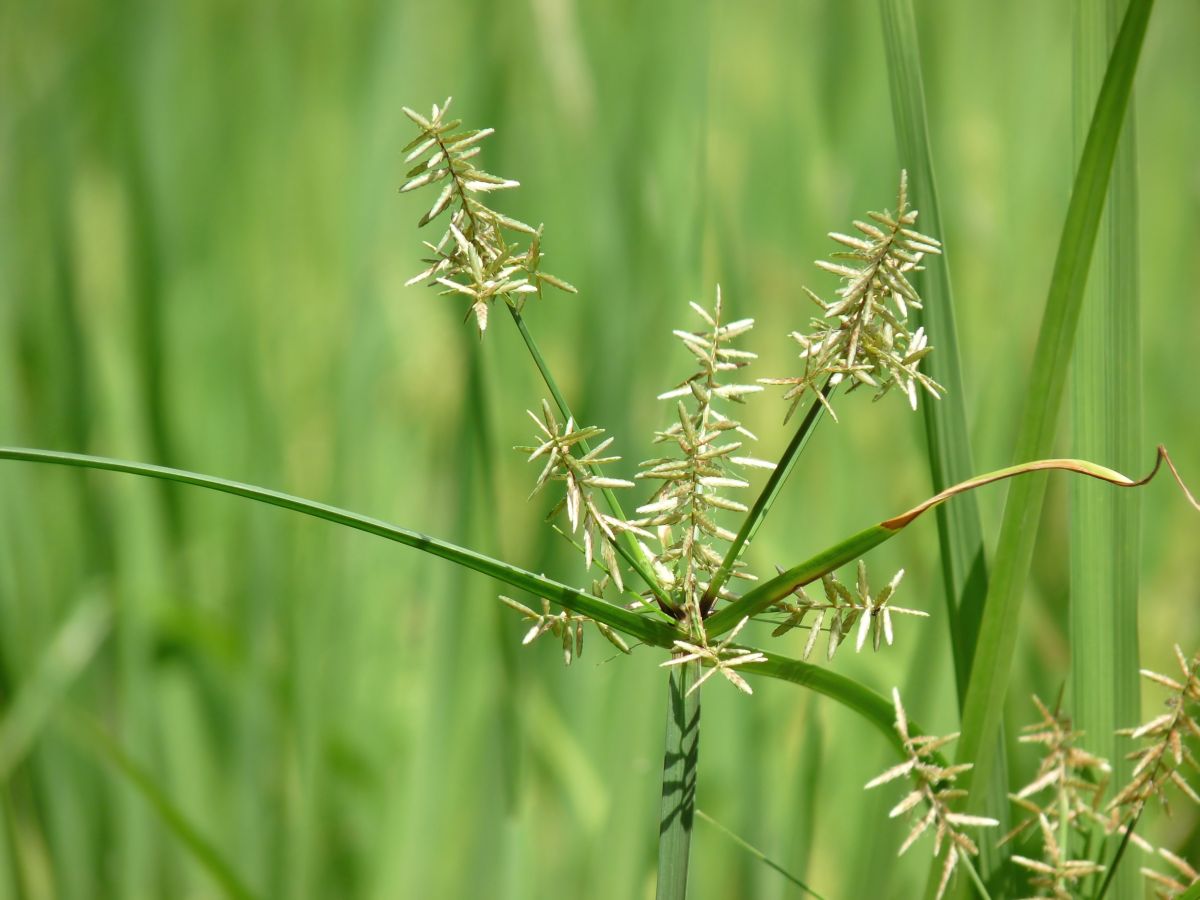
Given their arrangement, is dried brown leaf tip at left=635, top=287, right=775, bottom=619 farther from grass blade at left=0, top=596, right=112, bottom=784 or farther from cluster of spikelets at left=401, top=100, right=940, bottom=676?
grass blade at left=0, top=596, right=112, bottom=784

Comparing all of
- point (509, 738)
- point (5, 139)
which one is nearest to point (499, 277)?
point (509, 738)

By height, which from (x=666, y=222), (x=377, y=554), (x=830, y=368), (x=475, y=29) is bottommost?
(x=377, y=554)

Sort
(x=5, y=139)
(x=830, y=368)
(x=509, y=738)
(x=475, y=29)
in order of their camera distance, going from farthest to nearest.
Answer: (x=475, y=29) < (x=5, y=139) < (x=509, y=738) < (x=830, y=368)

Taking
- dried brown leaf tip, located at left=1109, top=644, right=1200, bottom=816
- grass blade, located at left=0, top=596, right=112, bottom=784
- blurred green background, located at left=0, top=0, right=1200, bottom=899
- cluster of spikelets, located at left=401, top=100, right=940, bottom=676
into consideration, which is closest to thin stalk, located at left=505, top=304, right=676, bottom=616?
cluster of spikelets, located at left=401, top=100, right=940, bottom=676

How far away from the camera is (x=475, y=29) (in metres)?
0.73

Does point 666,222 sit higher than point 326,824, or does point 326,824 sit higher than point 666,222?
point 666,222

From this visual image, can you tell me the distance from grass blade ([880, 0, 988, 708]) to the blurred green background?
0.18 metres

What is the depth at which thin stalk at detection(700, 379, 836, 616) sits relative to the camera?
200mm

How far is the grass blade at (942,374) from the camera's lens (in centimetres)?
27

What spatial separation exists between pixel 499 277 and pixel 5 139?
56 cm

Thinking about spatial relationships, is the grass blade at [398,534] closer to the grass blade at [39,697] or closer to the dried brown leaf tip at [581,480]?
the dried brown leaf tip at [581,480]

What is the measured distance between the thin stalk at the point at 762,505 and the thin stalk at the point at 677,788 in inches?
0.7

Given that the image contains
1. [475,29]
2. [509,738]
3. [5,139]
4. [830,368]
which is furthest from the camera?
[475,29]

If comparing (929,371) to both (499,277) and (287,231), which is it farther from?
(287,231)
